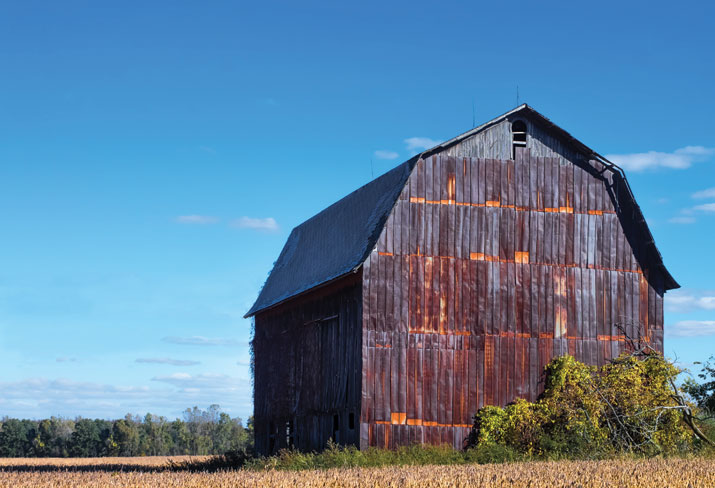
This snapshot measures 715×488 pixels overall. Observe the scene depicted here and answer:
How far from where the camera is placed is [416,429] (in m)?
28.9

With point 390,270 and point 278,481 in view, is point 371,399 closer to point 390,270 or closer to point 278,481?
point 390,270

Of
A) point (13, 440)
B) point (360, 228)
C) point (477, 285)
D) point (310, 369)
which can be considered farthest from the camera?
point (13, 440)

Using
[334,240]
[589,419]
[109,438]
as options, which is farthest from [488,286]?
[109,438]

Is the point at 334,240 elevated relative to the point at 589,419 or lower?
elevated

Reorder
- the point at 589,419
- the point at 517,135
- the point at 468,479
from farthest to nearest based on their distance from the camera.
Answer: the point at 517,135
the point at 589,419
the point at 468,479

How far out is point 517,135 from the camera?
31.7 meters

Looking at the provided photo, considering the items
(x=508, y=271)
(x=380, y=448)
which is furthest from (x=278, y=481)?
(x=508, y=271)

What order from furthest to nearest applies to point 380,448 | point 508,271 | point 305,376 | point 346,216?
1. point 346,216
2. point 305,376
3. point 508,271
4. point 380,448

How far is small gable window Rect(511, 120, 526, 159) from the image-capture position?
103 feet

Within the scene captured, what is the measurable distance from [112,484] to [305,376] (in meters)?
14.9

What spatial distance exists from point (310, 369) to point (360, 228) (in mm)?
5190

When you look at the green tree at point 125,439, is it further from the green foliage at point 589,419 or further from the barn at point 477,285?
the green foliage at point 589,419

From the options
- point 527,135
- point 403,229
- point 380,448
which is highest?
point 527,135

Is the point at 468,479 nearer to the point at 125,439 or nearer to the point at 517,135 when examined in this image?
the point at 517,135
